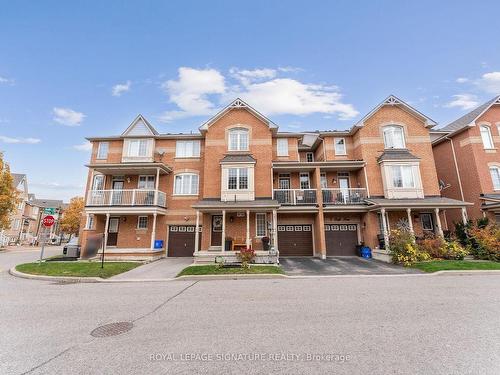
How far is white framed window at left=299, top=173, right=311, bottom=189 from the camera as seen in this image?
20453 mm

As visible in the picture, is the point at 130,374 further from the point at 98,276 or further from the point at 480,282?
the point at 480,282

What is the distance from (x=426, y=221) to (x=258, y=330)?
19394 millimetres

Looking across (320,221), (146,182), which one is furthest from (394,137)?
(146,182)

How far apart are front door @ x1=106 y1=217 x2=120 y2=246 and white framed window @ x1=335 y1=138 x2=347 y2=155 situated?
19527 millimetres

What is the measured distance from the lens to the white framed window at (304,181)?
67.1 feet

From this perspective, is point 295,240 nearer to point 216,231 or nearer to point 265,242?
point 265,242

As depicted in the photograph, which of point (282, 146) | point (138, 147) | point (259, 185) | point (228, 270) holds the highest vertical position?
point (282, 146)

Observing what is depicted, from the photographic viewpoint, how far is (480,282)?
973 cm

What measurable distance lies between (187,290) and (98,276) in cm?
556

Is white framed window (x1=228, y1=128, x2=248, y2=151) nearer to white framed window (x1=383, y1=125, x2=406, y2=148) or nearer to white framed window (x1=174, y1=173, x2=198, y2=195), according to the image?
white framed window (x1=174, y1=173, x2=198, y2=195)

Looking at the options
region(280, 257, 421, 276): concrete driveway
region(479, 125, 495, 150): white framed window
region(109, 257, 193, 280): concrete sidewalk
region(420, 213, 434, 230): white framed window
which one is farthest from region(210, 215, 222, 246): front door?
region(479, 125, 495, 150): white framed window

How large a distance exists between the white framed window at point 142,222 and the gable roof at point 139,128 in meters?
7.19

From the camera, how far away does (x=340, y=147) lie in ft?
68.8

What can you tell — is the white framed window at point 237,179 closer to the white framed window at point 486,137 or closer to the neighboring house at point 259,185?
the neighboring house at point 259,185
